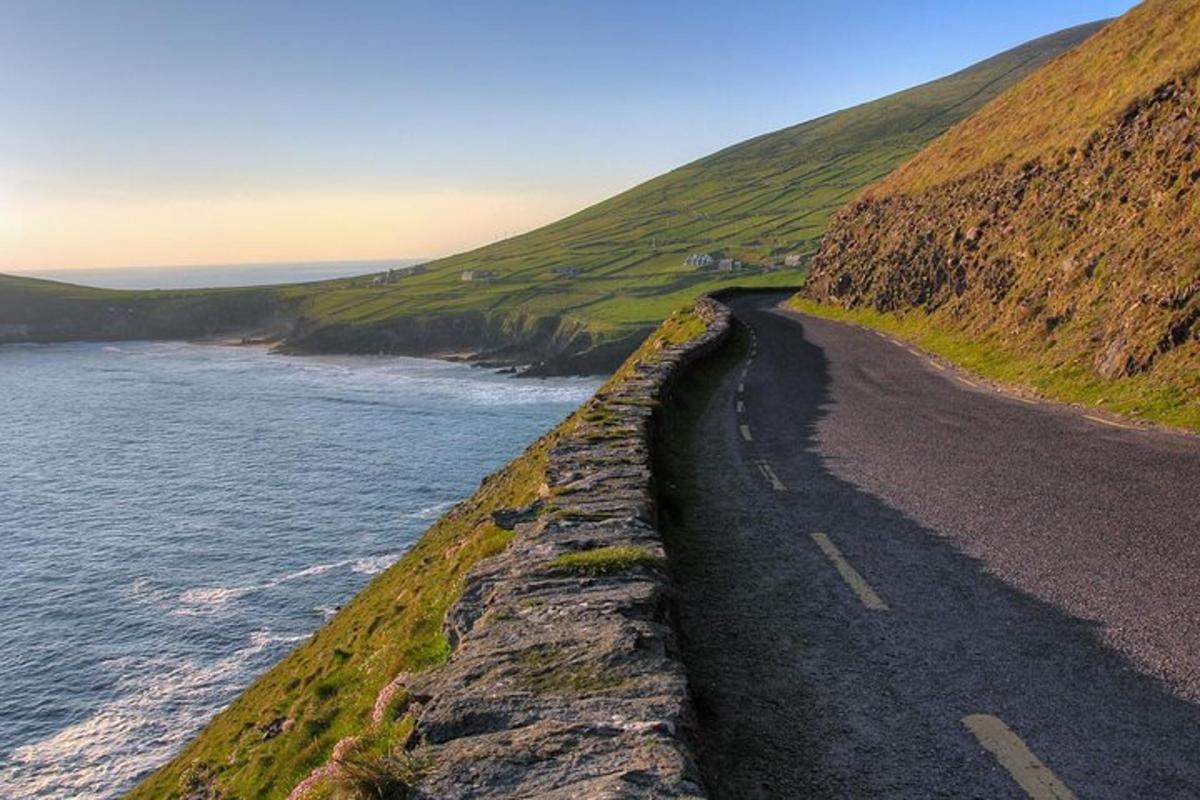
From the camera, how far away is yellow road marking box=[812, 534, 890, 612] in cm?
897

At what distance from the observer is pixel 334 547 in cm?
4234

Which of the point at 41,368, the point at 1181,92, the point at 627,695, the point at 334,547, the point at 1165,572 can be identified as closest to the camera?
the point at 627,695

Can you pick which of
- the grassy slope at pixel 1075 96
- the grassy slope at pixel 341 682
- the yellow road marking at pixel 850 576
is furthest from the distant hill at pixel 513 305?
the yellow road marking at pixel 850 576

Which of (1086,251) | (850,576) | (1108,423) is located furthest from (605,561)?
(1086,251)

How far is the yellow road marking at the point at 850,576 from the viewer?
29.4 ft

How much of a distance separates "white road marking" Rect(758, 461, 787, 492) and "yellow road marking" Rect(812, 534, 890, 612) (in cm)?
299

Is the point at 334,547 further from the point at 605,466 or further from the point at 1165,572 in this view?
the point at 1165,572

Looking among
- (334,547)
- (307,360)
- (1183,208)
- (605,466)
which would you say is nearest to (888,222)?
(1183,208)

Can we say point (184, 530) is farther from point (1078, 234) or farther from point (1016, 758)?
point (1016, 758)

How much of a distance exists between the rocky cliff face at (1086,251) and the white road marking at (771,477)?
39.8 feet

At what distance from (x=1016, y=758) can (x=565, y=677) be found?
10.9ft

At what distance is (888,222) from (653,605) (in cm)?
5847

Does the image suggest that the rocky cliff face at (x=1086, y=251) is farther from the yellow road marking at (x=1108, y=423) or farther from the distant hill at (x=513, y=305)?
the distant hill at (x=513, y=305)

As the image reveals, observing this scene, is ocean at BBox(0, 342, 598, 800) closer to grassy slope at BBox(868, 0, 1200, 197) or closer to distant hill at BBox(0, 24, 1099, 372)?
distant hill at BBox(0, 24, 1099, 372)
